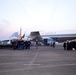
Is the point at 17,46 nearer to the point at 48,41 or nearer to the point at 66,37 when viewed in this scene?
the point at 48,41

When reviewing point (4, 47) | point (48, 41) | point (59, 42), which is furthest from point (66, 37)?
point (4, 47)

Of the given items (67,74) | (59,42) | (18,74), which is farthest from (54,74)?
(59,42)

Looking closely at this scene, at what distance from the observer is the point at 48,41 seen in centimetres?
7212

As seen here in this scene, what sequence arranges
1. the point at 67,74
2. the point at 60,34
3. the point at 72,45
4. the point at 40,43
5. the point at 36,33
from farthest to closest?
the point at 60,34, the point at 40,43, the point at 36,33, the point at 72,45, the point at 67,74

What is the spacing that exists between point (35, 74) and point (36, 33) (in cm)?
5315

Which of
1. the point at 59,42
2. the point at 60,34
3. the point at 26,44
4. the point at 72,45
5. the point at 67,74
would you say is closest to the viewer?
the point at 67,74

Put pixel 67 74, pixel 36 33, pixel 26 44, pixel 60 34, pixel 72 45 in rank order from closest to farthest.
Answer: pixel 67 74 → pixel 72 45 → pixel 26 44 → pixel 36 33 → pixel 60 34

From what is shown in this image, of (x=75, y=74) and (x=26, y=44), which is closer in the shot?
(x=75, y=74)

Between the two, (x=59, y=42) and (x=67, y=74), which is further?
(x=59, y=42)

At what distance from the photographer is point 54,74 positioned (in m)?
8.95

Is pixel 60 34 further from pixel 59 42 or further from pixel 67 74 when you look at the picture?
pixel 67 74

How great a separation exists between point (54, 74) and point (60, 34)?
74.7 metres

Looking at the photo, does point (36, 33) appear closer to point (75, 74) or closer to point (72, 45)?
point (72, 45)

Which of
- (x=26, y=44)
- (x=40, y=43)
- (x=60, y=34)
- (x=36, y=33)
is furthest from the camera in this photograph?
(x=60, y=34)
